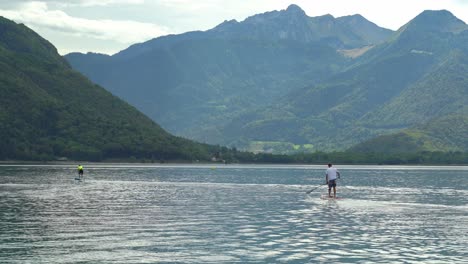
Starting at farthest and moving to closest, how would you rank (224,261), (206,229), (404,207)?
(404,207), (206,229), (224,261)

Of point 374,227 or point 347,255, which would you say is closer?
point 347,255

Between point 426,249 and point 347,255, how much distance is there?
5426 mm

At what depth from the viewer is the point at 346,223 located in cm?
5119

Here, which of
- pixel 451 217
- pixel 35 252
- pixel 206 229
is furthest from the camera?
pixel 451 217

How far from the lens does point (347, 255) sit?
36.2m

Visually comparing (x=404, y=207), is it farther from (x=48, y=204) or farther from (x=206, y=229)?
(x=48, y=204)

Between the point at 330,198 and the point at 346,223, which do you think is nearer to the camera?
the point at 346,223

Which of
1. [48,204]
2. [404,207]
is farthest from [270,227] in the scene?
[48,204]

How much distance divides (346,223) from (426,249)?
42.9ft

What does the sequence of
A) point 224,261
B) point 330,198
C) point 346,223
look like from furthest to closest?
1. point 330,198
2. point 346,223
3. point 224,261

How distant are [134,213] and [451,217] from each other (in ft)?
91.5

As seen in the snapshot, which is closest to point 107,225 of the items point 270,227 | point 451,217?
point 270,227

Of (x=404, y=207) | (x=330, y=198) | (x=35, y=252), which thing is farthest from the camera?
(x=330, y=198)

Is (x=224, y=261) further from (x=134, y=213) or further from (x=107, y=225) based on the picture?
(x=134, y=213)
